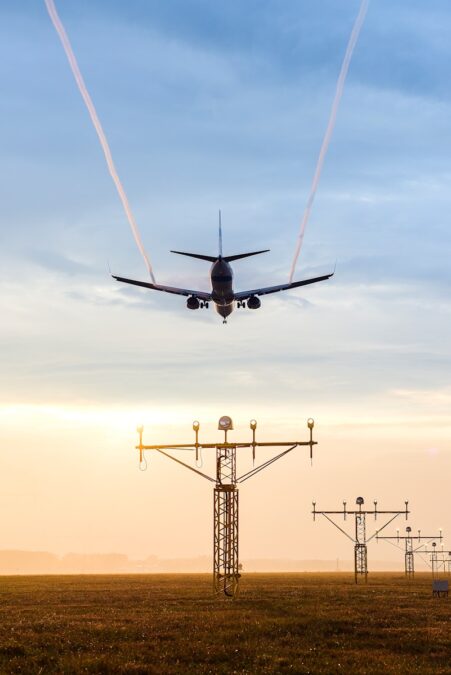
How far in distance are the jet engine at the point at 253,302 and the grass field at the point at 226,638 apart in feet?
89.3

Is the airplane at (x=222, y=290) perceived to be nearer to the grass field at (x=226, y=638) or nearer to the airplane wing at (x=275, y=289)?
the airplane wing at (x=275, y=289)

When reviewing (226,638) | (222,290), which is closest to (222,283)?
(222,290)

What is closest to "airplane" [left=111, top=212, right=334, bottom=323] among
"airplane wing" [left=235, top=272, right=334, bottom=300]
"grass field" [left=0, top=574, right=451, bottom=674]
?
"airplane wing" [left=235, top=272, right=334, bottom=300]

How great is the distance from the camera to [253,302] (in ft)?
235

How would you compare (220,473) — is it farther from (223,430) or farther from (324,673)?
(324,673)

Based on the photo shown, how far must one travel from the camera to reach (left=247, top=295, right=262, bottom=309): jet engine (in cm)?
7131

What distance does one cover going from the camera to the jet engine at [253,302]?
7131 centimetres

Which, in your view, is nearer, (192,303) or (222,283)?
(222,283)

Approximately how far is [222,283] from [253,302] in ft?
12.5

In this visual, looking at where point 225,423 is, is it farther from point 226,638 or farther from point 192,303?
point 226,638

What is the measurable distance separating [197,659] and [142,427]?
32.0 meters

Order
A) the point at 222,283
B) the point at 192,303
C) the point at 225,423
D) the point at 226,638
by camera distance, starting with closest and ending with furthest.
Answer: the point at 226,638
the point at 225,423
the point at 222,283
the point at 192,303

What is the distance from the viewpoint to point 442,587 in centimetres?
6353

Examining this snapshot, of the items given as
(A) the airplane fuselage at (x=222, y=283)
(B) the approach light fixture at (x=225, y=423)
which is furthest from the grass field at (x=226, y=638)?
(A) the airplane fuselage at (x=222, y=283)
